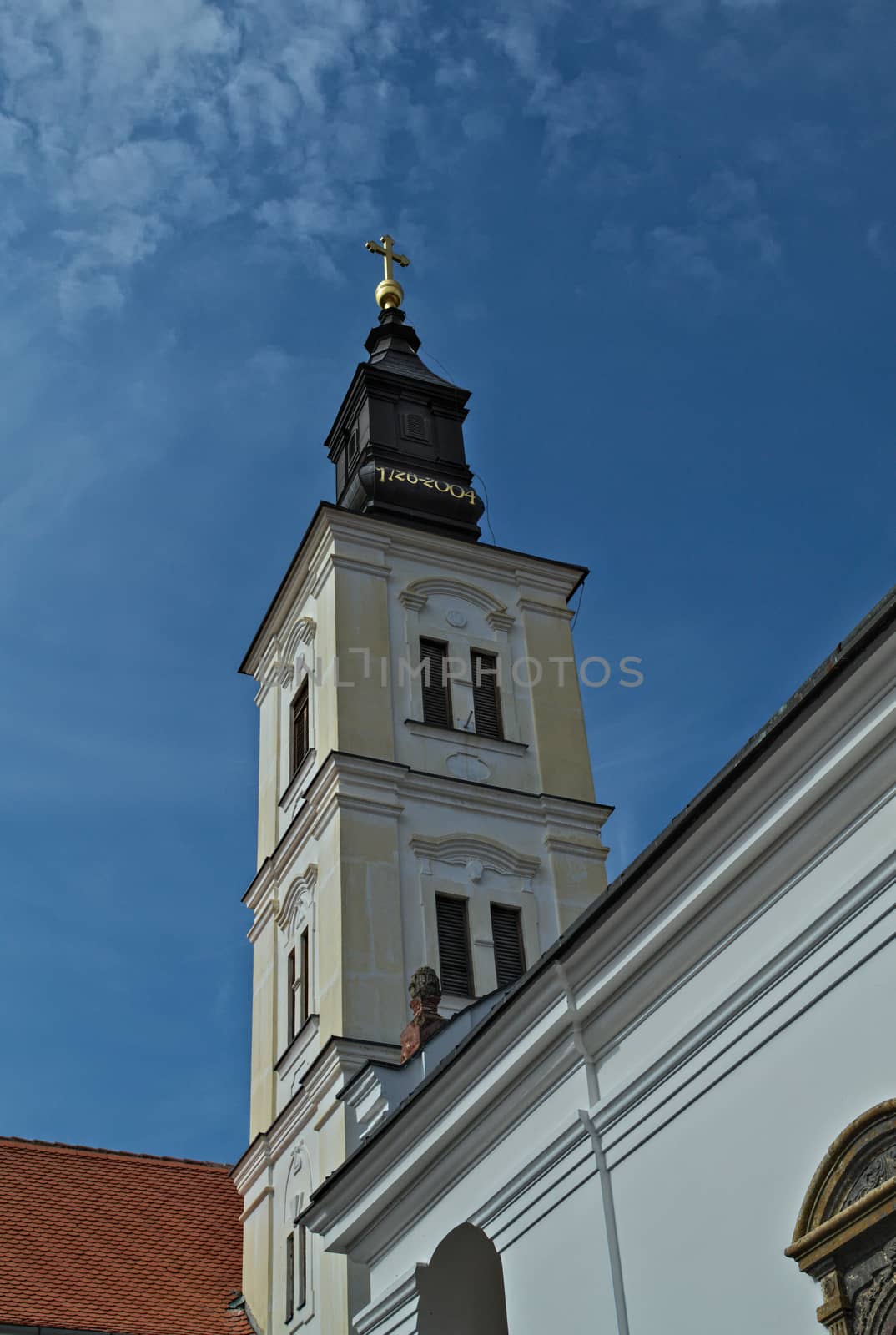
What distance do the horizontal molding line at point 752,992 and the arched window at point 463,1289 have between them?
2652 mm

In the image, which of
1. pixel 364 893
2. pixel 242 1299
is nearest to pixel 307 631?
pixel 364 893

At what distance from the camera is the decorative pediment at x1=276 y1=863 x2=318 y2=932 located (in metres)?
22.3

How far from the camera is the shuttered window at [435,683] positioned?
2394 cm

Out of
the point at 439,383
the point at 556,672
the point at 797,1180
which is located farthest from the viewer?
the point at 439,383

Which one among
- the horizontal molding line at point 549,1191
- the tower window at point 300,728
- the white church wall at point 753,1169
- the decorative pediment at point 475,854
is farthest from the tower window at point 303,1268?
the white church wall at point 753,1169

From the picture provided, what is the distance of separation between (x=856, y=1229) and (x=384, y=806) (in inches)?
547

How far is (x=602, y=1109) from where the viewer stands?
36.1 feet

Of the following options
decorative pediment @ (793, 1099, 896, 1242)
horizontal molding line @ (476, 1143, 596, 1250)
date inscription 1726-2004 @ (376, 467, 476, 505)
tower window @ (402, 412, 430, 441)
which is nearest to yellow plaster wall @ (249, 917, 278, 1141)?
date inscription 1726-2004 @ (376, 467, 476, 505)

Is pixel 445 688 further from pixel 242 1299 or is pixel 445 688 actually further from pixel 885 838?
pixel 885 838

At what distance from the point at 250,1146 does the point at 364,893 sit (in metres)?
3.89

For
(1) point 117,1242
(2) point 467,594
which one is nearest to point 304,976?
(1) point 117,1242

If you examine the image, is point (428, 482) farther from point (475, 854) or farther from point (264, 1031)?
point (264, 1031)

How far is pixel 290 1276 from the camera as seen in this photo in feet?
65.5

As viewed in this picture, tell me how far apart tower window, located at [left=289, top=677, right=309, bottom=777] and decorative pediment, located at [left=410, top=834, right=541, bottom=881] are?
10.6 feet
